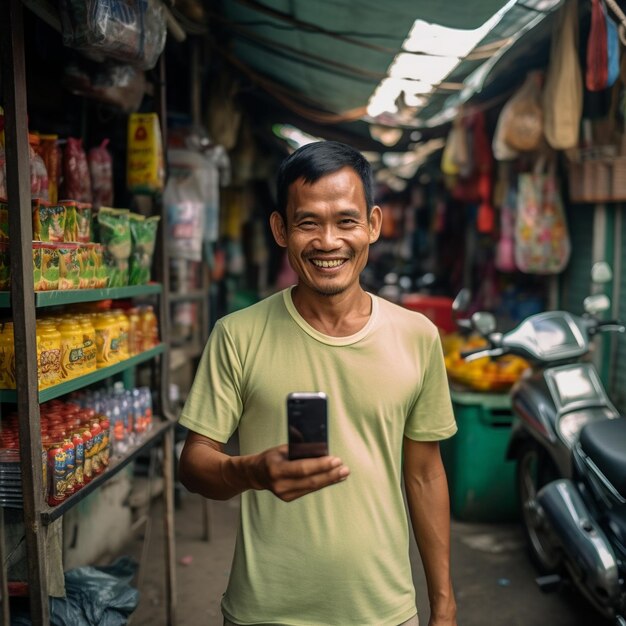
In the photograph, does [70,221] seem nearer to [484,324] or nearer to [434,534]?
[434,534]

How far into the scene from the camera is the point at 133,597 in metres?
2.82

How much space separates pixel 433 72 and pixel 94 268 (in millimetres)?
3365

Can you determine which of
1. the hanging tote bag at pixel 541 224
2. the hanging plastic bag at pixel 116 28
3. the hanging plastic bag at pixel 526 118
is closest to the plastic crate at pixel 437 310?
the hanging tote bag at pixel 541 224

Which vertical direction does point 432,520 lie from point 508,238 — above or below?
below

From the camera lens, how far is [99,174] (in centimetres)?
328

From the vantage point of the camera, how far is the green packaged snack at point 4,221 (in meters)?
2.32

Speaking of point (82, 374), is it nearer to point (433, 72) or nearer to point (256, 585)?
point (256, 585)

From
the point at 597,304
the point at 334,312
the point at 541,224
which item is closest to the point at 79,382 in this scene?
the point at 334,312

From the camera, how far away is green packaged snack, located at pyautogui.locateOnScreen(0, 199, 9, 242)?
2316mm

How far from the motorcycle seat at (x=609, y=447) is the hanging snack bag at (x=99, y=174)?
8.08ft

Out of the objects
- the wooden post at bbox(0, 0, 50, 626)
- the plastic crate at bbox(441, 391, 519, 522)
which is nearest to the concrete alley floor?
the plastic crate at bbox(441, 391, 519, 522)

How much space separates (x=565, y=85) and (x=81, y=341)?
378cm

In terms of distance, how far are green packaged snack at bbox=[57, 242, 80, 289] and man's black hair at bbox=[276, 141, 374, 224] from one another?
1019mm

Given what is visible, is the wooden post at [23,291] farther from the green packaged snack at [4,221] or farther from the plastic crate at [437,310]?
the plastic crate at [437,310]
